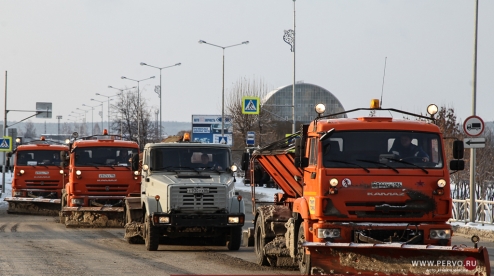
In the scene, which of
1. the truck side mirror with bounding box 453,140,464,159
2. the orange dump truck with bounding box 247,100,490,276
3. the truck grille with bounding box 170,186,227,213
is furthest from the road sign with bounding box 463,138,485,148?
the truck side mirror with bounding box 453,140,464,159

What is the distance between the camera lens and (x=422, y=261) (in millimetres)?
11484

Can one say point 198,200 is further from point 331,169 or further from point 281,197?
point 331,169

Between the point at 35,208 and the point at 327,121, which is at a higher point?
the point at 327,121

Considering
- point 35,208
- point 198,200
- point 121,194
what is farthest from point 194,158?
point 35,208

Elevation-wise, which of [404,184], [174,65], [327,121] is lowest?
[404,184]

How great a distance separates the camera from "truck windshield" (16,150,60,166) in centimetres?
3209

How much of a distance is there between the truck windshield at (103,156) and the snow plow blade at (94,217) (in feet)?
4.31

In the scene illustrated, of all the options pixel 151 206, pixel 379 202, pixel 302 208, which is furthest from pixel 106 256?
pixel 379 202

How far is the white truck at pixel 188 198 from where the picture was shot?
1745 cm

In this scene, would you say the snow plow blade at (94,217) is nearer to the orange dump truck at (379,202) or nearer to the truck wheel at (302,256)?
the truck wheel at (302,256)

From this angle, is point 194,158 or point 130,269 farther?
point 194,158

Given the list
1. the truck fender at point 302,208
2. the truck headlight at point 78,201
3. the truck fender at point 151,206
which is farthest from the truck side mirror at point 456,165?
the truck headlight at point 78,201

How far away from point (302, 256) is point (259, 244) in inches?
121

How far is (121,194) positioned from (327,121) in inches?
495
